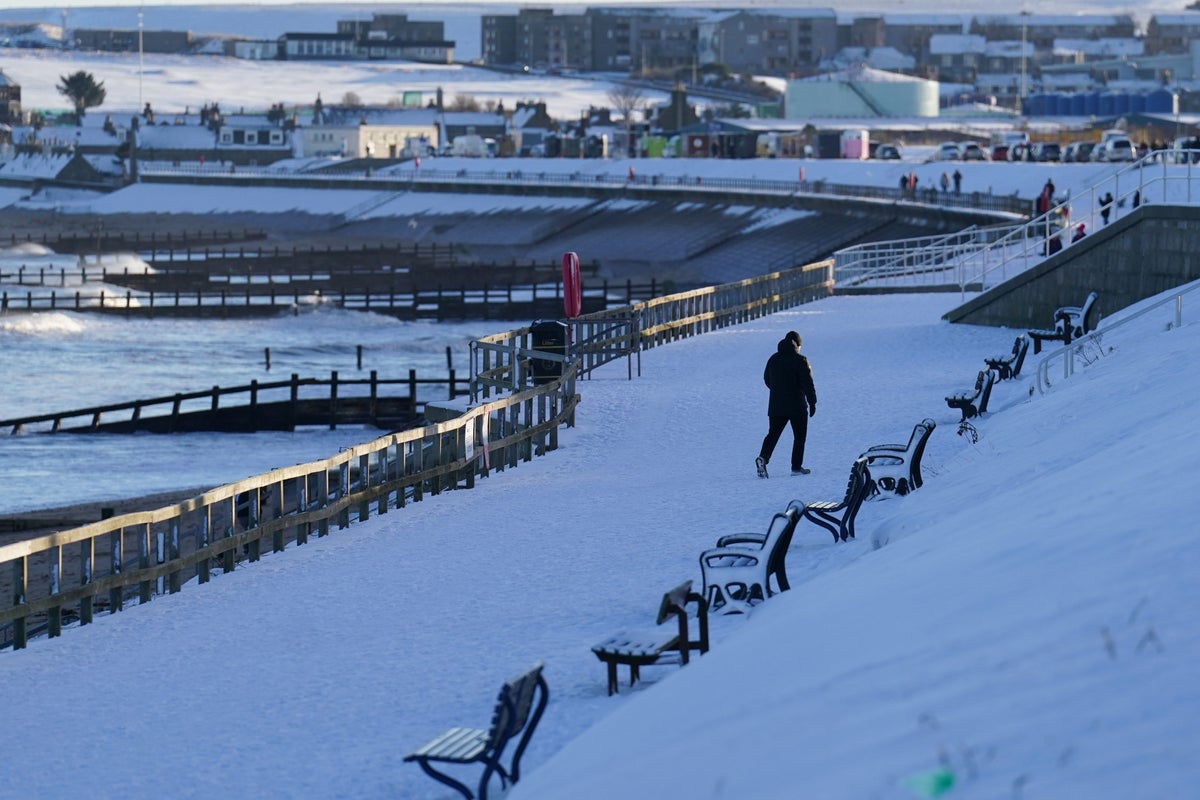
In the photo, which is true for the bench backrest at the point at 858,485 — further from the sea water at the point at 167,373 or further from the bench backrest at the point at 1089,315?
the sea water at the point at 167,373

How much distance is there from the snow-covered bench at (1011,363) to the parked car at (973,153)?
65.6 m

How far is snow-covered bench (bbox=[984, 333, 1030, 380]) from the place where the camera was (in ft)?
75.6

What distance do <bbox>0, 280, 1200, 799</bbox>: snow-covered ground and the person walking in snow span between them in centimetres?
55

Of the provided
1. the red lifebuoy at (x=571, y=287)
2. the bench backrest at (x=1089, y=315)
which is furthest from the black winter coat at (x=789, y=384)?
the red lifebuoy at (x=571, y=287)

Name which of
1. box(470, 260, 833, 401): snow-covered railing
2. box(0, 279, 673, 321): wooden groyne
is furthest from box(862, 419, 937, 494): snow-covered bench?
box(0, 279, 673, 321): wooden groyne

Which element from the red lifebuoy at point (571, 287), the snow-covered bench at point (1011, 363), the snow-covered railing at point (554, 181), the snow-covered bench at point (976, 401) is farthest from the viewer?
the snow-covered railing at point (554, 181)

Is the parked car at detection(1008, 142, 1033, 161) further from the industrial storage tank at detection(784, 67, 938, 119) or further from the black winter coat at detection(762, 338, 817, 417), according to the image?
the black winter coat at detection(762, 338, 817, 417)

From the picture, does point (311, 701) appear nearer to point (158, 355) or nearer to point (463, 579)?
point (463, 579)

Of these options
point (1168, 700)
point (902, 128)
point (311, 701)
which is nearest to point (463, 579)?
point (311, 701)

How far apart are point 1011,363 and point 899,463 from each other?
25.3 ft

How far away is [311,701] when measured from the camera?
10.7 m

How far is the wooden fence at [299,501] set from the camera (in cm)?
1385

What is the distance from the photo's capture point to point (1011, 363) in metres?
23.6

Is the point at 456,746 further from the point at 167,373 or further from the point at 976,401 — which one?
the point at 167,373
